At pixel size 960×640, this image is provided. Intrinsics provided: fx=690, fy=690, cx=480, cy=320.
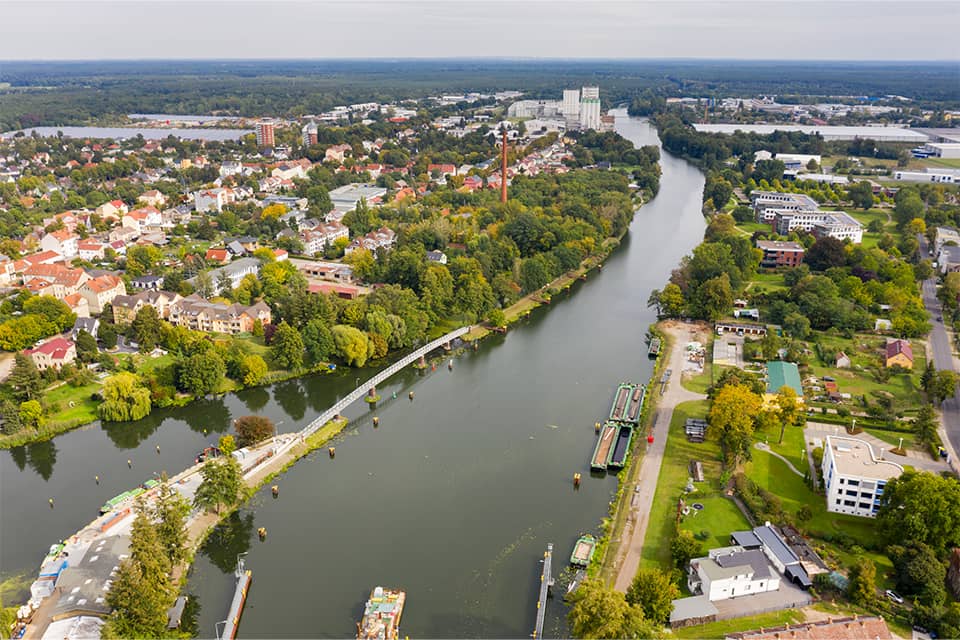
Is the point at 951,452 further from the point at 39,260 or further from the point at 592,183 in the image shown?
the point at 39,260

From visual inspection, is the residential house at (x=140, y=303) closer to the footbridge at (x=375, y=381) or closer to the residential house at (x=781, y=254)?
the footbridge at (x=375, y=381)

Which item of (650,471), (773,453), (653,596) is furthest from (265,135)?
(653,596)

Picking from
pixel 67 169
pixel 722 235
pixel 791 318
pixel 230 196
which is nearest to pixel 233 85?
pixel 67 169

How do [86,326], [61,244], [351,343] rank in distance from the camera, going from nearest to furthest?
1. [351,343]
2. [86,326]
3. [61,244]

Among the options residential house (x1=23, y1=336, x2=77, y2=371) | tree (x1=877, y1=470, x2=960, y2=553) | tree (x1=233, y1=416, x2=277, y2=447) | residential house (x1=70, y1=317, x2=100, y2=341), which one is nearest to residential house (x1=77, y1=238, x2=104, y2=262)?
residential house (x1=70, y1=317, x2=100, y2=341)

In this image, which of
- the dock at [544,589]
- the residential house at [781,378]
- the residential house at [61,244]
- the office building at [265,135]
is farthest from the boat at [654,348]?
the office building at [265,135]

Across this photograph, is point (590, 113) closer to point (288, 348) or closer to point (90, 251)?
point (90, 251)

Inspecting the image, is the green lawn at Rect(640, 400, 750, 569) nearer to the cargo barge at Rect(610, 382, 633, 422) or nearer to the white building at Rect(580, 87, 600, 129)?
the cargo barge at Rect(610, 382, 633, 422)
